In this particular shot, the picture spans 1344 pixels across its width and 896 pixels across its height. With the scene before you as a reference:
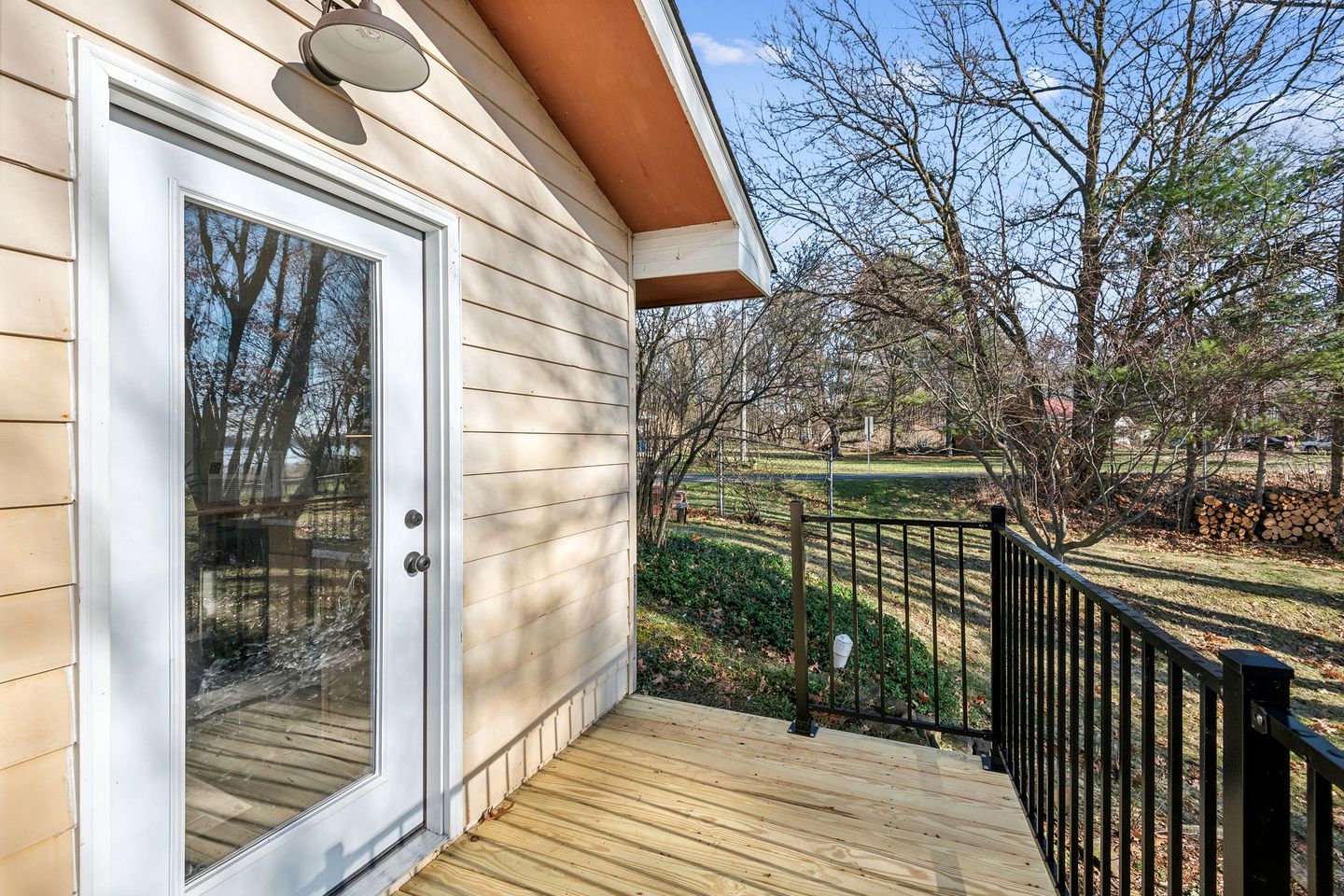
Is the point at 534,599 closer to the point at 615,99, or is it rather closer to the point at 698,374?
the point at 615,99

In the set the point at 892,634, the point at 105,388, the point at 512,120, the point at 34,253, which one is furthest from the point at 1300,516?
the point at 34,253

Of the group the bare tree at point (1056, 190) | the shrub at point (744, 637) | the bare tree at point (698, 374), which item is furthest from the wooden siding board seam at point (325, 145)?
the bare tree at point (1056, 190)

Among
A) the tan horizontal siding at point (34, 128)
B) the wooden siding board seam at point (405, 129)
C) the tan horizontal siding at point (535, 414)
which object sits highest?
the wooden siding board seam at point (405, 129)

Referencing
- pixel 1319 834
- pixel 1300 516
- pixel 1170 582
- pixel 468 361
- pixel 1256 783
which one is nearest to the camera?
pixel 1319 834

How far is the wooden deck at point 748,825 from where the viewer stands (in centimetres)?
182

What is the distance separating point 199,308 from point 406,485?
2.28ft

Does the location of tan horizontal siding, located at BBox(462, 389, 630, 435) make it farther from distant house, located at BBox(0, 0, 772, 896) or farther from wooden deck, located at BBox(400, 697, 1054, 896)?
wooden deck, located at BBox(400, 697, 1054, 896)

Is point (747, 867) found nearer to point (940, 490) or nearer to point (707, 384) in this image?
point (707, 384)

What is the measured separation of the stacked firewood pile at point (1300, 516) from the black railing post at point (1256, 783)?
8606 mm

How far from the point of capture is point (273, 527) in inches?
59.6

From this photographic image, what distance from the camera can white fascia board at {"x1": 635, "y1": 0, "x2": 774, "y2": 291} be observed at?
219 centimetres

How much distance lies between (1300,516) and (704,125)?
8.48 m

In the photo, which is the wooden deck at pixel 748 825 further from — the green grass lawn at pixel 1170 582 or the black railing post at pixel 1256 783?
the green grass lawn at pixel 1170 582

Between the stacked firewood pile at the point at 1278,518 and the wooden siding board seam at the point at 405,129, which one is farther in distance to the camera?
the stacked firewood pile at the point at 1278,518
